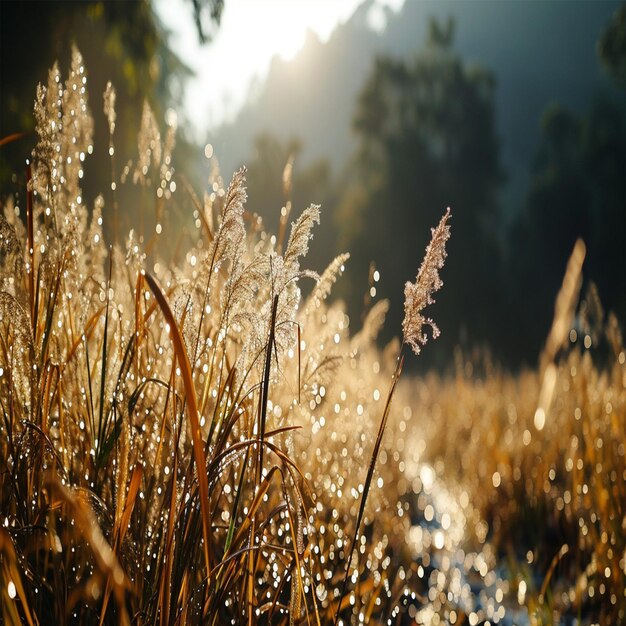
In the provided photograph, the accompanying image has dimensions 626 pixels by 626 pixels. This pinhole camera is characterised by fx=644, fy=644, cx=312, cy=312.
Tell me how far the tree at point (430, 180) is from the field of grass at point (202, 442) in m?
16.6

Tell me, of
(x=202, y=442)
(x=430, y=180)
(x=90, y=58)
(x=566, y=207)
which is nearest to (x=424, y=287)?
(x=202, y=442)

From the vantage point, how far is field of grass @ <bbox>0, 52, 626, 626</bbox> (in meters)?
0.95

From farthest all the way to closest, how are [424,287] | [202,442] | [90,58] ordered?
[90,58], [424,287], [202,442]

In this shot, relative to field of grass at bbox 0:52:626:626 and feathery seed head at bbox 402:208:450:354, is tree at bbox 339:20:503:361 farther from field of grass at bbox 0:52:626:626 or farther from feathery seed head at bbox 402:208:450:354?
feathery seed head at bbox 402:208:450:354

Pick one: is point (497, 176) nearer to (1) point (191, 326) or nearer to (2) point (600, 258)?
(2) point (600, 258)

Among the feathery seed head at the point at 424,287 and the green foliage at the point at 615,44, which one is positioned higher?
the green foliage at the point at 615,44

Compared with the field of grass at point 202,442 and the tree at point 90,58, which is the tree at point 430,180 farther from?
the field of grass at point 202,442

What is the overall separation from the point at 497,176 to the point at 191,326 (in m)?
23.2

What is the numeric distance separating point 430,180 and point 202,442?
869 inches

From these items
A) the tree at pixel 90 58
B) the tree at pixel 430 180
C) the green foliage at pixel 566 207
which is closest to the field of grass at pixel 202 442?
the tree at pixel 90 58

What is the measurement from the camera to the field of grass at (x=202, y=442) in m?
0.95

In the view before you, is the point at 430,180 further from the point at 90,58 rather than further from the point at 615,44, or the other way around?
the point at 90,58

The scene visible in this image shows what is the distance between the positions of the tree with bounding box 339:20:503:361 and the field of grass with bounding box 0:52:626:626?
16.6 meters

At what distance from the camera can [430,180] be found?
2198 centimetres
